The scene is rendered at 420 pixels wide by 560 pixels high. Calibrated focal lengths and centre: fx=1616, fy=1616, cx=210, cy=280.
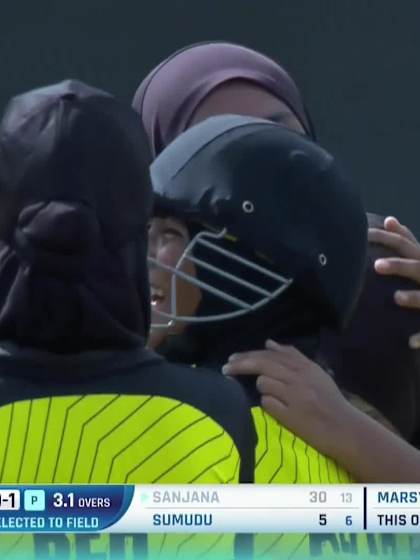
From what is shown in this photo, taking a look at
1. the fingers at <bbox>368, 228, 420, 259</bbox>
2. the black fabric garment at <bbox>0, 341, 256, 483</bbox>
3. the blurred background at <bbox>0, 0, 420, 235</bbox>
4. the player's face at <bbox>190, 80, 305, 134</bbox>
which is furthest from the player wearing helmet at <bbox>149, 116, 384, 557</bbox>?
the blurred background at <bbox>0, 0, 420, 235</bbox>

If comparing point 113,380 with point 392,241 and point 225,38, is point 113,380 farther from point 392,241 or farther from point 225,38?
point 225,38

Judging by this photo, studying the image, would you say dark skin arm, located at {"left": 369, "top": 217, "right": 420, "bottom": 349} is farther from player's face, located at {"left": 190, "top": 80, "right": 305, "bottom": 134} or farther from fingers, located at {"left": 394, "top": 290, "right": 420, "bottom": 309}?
→ player's face, located at {"left": 190, "top": 80, "right": 305, "bottom": 134}

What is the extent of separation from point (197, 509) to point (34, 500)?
0.47 ft

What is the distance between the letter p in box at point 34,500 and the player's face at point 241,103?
3.13ft

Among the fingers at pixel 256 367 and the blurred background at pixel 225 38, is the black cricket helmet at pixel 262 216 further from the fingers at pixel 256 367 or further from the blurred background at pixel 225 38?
the blurred background at pixel 225 38

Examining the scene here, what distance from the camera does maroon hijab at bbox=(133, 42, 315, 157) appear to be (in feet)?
7.52

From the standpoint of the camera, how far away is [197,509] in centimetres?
142

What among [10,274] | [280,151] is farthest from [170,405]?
[280,151]

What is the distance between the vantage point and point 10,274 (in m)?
1.35

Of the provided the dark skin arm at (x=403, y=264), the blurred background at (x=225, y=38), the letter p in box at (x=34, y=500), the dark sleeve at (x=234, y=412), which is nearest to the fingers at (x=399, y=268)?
the dark skin arm at (x=403, y=264)

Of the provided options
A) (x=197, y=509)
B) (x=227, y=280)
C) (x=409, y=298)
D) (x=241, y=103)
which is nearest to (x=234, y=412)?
(x=197, y=509)

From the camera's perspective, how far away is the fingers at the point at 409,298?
179 cm

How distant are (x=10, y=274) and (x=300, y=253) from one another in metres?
0.32

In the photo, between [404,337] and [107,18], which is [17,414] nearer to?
[404,337]
